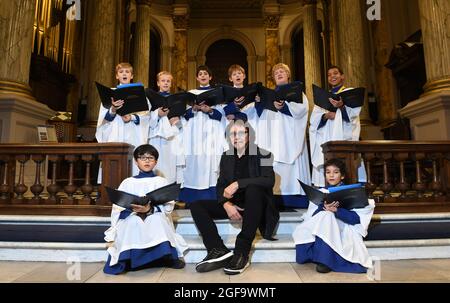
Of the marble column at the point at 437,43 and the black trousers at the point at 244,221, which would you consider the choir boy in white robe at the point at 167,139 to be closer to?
the black trousers at the point at 244,221

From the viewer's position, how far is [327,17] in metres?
11.6

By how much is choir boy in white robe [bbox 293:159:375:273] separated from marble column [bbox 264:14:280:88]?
11.4 metres

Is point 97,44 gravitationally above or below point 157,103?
above

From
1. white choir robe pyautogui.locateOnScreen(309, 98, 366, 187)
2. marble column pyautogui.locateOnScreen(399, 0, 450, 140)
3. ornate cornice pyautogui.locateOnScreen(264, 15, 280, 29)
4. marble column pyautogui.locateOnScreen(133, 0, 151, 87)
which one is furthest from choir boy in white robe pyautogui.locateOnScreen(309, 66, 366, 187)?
ornate cornice pyautogui.locateOnScreen(264, 15, 280, 29)

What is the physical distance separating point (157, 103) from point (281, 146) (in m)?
1.47

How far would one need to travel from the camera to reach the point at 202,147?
4055mm

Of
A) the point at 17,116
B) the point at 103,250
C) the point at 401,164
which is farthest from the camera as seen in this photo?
the point at 17,116

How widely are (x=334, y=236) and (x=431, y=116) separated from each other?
3.50m

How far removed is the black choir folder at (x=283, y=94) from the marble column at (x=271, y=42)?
398 inches

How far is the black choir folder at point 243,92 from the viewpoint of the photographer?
360 centimetres

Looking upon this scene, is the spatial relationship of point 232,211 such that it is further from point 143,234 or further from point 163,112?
point 163,112

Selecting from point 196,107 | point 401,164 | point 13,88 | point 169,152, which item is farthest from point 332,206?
point 13,88
